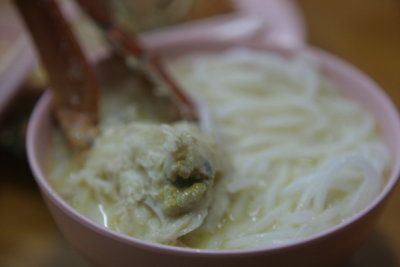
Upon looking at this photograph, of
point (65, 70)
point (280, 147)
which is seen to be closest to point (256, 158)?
point (280, 147)

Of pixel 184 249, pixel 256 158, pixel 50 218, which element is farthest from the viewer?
pixel 50 218

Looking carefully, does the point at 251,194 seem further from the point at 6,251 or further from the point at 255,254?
the point at 6,251

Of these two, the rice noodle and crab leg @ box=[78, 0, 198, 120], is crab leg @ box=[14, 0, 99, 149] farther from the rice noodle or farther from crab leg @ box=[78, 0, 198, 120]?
the rice noodle

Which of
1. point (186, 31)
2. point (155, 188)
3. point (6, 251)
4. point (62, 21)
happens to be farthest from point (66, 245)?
point (186, 31)

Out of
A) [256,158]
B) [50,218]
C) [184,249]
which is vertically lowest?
[50,218]

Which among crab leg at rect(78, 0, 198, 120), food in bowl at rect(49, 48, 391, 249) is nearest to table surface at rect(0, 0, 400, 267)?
food in bowl at rect(49, 48, 391, 249)

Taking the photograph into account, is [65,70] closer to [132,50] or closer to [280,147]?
[132,50]

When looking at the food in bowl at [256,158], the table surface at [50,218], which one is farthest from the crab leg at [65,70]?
the table surface at [50,218]
